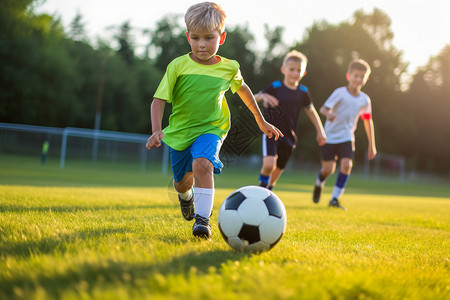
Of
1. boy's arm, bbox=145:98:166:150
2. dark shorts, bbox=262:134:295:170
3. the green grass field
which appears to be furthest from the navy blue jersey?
boy's arm, bbox=145:98:166:150

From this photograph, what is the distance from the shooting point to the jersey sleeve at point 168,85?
352cm

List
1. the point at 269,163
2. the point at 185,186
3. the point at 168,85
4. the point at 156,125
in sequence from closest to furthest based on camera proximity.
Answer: the point at 156,125 < the point at 168,85 < the point at 185,186 < the point at 269,163

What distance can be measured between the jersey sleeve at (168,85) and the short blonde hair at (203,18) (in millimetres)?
396

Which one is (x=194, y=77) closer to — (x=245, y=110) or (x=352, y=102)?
(x=245, y=110)

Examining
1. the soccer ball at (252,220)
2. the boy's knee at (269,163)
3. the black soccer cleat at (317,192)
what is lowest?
the black soccer cleat at (317,192)

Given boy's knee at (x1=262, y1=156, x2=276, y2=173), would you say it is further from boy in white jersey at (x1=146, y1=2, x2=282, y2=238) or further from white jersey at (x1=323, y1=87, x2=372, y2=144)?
boy in white jersey at (x1=146, y1=2, x2=282, y2=238)

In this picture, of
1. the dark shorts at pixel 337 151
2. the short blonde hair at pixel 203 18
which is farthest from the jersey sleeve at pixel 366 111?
the short blonde hair at pixel 203 18

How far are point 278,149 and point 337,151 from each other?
152cm

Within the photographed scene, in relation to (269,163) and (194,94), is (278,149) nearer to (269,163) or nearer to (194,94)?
(269,163)

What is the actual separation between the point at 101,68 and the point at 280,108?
34.9 meters

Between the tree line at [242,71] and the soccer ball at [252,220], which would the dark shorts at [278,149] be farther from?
the tree line at [242,71]

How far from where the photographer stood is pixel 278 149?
687 cm

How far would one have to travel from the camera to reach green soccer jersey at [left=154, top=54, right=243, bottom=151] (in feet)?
11.8

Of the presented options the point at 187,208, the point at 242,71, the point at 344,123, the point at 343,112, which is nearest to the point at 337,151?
the point at 344,123
